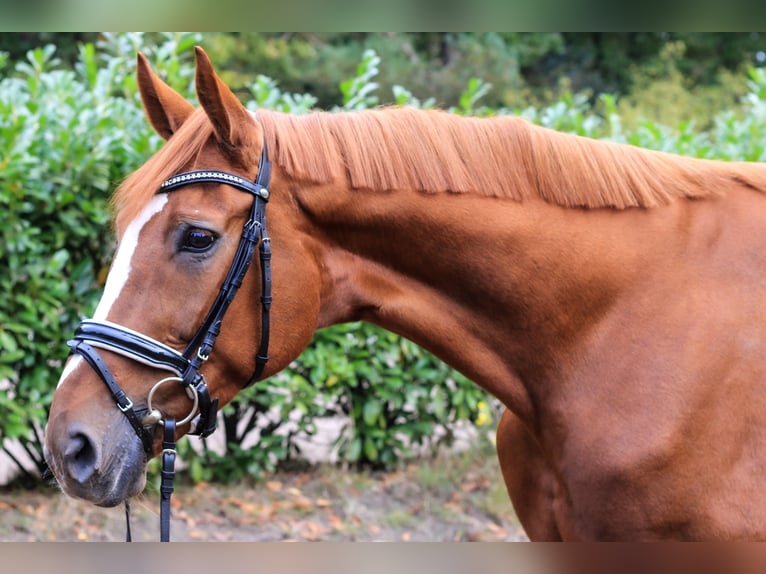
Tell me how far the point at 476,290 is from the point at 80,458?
3.82 ft

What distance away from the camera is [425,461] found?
18.4 feet

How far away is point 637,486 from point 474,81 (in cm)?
386

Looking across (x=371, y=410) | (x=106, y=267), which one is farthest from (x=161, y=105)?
(x=371, y=410)

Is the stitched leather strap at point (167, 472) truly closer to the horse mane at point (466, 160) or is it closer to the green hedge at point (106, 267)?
the horse mane at point (466, 160)

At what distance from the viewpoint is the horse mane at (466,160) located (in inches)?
84.1

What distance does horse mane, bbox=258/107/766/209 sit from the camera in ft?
7.01

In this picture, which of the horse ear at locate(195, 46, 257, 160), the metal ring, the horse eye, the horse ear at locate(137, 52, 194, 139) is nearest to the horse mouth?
the metal ring

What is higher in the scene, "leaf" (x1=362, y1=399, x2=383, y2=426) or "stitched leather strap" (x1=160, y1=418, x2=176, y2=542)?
"stitched leather strap" (x1=160, y1=418, x2=176, y2=542)

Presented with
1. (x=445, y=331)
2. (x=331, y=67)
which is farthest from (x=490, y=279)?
(x=331, y=67)

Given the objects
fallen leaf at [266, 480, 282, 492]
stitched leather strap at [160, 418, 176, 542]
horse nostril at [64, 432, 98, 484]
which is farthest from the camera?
fallen leaf at [266, 480, 282, 492]

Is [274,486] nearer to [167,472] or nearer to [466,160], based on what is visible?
[167,472]

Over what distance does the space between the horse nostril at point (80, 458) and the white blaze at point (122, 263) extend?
16cm

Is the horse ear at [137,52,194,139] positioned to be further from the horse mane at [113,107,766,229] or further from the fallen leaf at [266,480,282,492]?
the fallen leaf at [266,480,282,492]

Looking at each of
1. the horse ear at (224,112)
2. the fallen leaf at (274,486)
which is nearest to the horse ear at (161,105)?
the horse ear at (224,112)
